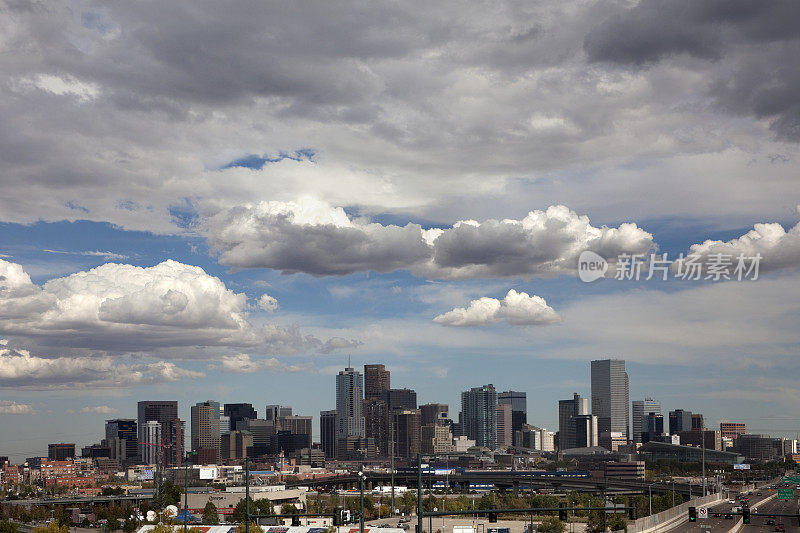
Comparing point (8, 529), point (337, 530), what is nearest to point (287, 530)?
point (337, 530)

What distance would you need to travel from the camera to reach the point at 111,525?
16462 cm

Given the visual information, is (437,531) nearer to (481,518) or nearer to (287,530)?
(287,530)

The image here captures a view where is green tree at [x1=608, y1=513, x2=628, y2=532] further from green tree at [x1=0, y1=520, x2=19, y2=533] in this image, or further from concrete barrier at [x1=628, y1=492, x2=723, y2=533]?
green tree at [x1=0, y1=520, x2=19, y2=533]

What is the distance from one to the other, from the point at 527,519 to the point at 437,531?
58.8 meters

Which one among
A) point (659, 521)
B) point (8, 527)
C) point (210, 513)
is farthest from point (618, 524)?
point (210, 513)

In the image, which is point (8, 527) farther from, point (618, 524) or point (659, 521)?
point (659, 521)

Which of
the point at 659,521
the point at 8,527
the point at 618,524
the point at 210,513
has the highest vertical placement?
the point at 8,527

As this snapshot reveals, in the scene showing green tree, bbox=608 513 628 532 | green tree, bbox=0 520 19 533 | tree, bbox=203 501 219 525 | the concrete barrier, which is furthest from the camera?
tree, bbox=203 501 219 525

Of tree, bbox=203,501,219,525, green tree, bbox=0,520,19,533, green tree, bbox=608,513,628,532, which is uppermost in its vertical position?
green tree, bbox=0,520,19,533

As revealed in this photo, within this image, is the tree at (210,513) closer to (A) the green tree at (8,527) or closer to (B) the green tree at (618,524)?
(A) the green tree at (8,527)

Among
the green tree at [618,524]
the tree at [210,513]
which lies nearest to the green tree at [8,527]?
the tree at [210,513]

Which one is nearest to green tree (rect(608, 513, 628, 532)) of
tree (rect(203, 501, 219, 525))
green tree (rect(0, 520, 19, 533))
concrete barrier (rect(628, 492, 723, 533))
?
concrete barrier (rect(628, 492, 723, 533))

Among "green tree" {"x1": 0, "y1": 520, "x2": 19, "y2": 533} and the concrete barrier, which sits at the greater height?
"green tree" {"x1": 0, "y1": 520, "x2": 19, "y2": 533}

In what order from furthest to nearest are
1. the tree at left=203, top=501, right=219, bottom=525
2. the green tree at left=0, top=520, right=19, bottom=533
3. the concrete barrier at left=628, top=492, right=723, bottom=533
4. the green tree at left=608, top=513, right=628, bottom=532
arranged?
the tree at left=203, top=501, right=219, bottom=525 → the green tree at left=608, top=513, right=628, bottom=532 → the green tree at left=0, top=520, right=19, bottom=533 → the concrete barrier at left=628, top=492, right=723, bottom=533
